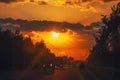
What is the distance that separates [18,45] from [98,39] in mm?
31895

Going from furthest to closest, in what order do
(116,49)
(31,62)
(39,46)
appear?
1. (39,46)
2. (31,62)
3. (116,49)

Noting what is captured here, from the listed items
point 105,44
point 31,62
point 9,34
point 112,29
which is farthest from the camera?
point 31,62

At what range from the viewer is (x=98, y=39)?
13825 centimetres

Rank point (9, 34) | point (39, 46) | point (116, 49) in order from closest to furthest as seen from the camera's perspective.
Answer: point (116, 49) < point (9, 34) < point (39, 46)

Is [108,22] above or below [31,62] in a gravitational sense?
above

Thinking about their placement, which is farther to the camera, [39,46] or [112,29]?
[39,46]

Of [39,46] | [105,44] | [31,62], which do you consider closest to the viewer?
[105,44]

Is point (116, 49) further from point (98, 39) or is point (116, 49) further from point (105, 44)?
point (98, 39)

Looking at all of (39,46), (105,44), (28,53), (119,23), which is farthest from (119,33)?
(39,46)

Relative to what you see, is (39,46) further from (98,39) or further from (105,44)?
(105,44)

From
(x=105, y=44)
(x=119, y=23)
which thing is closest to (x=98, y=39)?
(x=105, y=44)

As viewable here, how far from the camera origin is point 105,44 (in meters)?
123

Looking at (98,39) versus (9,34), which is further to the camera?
(98,39)

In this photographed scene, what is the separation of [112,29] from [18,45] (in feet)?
85.4
